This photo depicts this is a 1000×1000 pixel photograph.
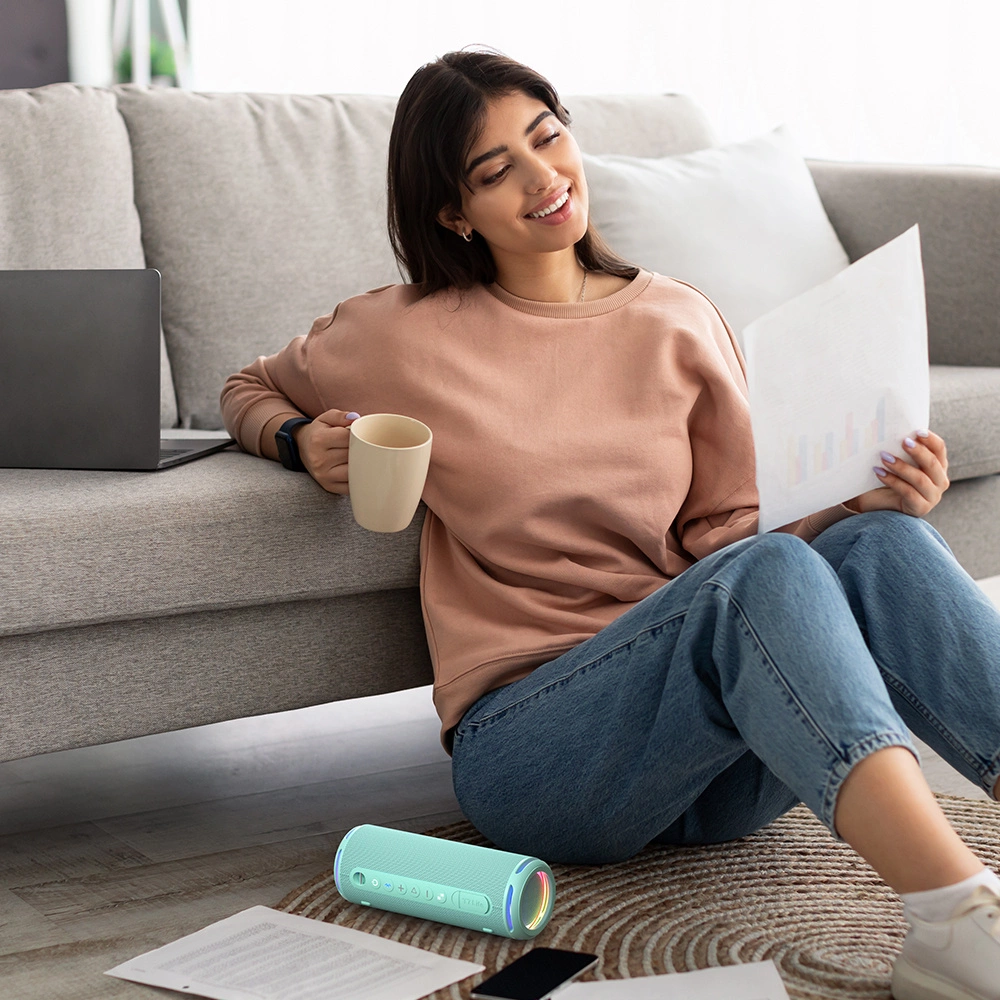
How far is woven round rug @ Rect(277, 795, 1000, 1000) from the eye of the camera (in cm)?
113

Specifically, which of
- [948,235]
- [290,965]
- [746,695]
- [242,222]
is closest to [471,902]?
[290,965]

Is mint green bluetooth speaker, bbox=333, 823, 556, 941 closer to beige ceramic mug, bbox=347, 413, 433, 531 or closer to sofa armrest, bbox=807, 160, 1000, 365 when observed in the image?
beige ceramic mug, bbox=347, 413, 433, 531

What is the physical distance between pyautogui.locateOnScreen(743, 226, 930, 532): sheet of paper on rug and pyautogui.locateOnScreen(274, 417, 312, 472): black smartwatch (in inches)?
21.1

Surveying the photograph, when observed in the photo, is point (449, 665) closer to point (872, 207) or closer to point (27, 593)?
point (27, 593)

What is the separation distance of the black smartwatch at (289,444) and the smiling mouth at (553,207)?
1.09 ft

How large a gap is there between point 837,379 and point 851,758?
0.32 meters

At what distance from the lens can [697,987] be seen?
108 cm

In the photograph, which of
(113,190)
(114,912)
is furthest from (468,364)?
(113,190)

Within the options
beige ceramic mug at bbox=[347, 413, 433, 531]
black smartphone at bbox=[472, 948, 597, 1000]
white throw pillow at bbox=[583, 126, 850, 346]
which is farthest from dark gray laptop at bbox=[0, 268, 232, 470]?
white throw pillow at bbox=[583, 126, 850, 346]

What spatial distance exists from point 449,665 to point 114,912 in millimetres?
409

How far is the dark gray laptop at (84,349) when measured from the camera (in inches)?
55.2

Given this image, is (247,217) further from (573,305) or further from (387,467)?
(387,467)

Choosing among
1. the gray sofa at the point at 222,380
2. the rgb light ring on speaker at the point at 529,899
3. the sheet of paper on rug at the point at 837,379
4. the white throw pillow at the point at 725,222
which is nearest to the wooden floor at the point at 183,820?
the gray sofa at the point at 222,380

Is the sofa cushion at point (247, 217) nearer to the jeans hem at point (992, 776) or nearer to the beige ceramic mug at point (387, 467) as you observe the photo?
the beige ceramic mug at point (387, 467)
